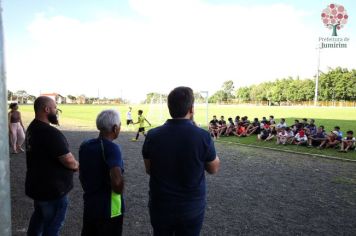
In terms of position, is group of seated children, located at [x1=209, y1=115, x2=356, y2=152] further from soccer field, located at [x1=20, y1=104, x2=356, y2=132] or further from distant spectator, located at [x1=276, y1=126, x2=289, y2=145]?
soccer field, located at [x1=20, y1=104, x2=356, y2=132]

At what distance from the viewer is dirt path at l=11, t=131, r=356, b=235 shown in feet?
16.3

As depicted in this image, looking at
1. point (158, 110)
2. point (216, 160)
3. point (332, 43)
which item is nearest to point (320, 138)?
point (216, 160)

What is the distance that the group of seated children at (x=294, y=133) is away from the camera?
1376 centimetres

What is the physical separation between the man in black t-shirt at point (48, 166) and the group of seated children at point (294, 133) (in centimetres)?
1268

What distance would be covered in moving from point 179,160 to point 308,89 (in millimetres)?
110608

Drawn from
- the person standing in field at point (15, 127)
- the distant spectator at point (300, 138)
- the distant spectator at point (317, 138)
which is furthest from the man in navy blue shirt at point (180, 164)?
the distant spectator at point (300, 138)

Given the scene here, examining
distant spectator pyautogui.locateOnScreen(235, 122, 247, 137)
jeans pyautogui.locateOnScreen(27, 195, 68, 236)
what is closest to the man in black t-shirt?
jeans pyautogui.locateOnScreen(27, 195, 68, 236)

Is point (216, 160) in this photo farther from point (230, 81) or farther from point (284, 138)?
point (230, 81)

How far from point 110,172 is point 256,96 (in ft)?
462

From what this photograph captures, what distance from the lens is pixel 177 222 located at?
2.60 meters

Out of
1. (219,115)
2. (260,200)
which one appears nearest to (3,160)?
(260,200)

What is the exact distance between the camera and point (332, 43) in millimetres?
49031

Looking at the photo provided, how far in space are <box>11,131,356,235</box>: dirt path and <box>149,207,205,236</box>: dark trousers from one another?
2228 mm

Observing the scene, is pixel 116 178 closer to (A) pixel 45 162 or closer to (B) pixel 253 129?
(A) pixel 45 162
